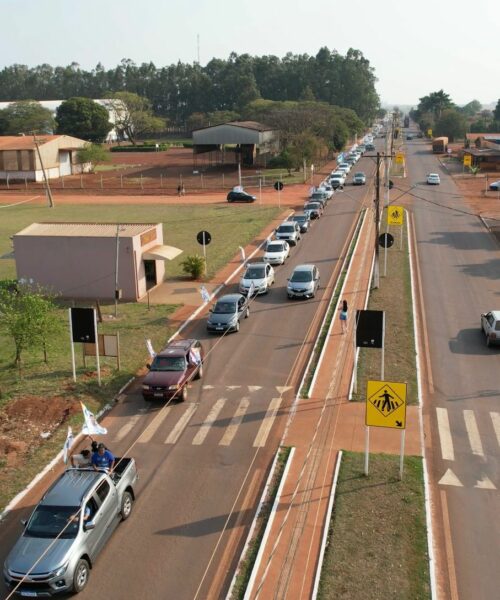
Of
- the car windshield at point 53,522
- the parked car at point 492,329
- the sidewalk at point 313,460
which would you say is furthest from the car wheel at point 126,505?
the parked car at point 492,329

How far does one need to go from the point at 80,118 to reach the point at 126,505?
5092 inches

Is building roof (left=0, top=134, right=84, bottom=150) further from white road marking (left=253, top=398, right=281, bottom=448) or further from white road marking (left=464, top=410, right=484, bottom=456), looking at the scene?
white road marking (left=464, top=410, right=484, bottom=456)

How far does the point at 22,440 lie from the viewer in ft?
66.4

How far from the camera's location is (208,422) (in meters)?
21.2

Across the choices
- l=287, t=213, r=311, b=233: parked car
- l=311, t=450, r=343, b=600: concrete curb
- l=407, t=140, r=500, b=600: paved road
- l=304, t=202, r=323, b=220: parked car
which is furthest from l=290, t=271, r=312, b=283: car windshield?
l=304, t=202, r=323, b=220: parked car

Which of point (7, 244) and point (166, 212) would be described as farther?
point (166, 212)

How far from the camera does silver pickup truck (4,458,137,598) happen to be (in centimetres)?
1307

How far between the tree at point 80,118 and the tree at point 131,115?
62.9 ft

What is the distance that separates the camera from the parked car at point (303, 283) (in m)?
34.2

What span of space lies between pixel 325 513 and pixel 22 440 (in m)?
9.69

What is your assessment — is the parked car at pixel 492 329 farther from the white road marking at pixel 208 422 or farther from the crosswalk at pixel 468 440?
the white road marking at pixel 208 422

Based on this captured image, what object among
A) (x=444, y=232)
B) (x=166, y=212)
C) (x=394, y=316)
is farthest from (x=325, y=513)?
(x=166, y=212)

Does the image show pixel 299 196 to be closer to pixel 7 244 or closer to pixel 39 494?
pixel 7 244

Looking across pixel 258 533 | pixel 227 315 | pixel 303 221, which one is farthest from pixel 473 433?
pixel 303 221
